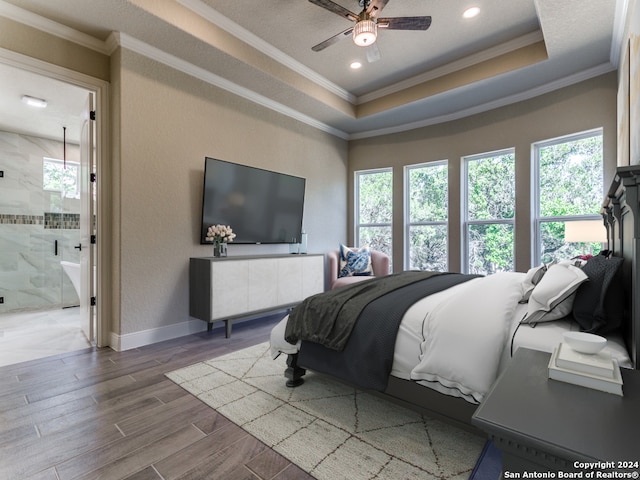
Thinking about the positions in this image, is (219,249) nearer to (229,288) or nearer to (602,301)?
(229,288)

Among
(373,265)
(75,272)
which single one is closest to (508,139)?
(373,265)

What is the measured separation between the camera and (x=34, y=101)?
3697mm

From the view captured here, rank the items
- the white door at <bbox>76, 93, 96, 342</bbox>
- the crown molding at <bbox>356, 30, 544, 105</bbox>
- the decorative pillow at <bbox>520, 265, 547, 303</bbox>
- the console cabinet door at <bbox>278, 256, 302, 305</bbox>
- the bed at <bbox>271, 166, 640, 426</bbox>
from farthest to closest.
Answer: the console cabinet door at <bbox>278, 256, 302, 305</bbox> < the crown molding at <bbox>356, 30, 544, 105</bbox> < the white door at <bbox>76, 93, 96, 342</bbox> < the decorative pillow at <bbox>520, 265, 547, 303</bbox> < the bed at <bbox>271, 166, 640, 426</bbox>

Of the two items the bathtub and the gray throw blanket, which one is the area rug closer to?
the gray throw blanket

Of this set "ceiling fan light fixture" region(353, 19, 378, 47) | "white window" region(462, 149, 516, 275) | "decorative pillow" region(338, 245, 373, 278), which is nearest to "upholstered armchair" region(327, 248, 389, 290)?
"decorative pillow" region(338, 245, 373, 278)

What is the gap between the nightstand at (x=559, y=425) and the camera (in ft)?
2.28

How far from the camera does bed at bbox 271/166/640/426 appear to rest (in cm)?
138

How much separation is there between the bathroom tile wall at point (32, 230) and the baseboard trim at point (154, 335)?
9.27 ft

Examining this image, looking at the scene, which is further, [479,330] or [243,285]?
[243,285]

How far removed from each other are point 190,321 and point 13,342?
5.52ft

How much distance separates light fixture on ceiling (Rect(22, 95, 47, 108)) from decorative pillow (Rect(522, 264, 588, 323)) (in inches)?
203

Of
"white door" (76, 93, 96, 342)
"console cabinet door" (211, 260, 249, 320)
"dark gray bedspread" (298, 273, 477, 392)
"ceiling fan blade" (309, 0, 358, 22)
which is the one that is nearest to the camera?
"dark gray bedspread" (298, 273, 477, 392)

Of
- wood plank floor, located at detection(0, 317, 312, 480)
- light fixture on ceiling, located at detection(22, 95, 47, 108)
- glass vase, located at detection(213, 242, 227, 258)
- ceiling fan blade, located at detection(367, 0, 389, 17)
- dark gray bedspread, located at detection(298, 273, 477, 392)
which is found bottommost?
wood plank floor, located at detection(0, 317, 312, 480)

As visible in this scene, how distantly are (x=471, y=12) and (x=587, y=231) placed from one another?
7.62 ft
